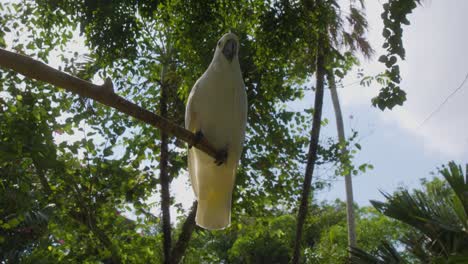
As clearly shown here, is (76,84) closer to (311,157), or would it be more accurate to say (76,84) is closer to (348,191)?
(311,157)

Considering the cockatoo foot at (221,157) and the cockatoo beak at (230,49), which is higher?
the cockatoo beak at (230,49)

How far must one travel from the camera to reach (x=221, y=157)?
3428 mm

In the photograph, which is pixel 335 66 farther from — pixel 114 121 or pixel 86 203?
pixel 86 203

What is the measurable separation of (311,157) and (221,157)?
1.70 m

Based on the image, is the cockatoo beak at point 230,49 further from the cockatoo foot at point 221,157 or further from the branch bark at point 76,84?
the branch bark at point 76,84

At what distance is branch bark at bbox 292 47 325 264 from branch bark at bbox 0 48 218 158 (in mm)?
2326

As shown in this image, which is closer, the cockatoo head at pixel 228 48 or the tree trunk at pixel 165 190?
the cockatoo head at pixel 228 48

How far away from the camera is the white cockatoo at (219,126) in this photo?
3.51m

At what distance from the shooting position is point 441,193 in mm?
4484

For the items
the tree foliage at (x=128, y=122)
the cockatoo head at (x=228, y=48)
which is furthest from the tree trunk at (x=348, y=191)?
the cockatoo head at (x=228, y=48)

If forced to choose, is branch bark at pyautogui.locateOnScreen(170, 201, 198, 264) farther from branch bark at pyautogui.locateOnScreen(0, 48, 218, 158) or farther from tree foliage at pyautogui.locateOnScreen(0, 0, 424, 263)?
branch bark at pyautogui.locateOnScreen(0, 48, 218, 158)

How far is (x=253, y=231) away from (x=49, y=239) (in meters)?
2.40

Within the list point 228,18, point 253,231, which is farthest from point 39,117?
point 253,231

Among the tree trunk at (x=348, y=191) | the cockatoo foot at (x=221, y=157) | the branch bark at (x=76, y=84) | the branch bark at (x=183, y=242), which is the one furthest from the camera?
the tree trunk at (x=348, y=191)
